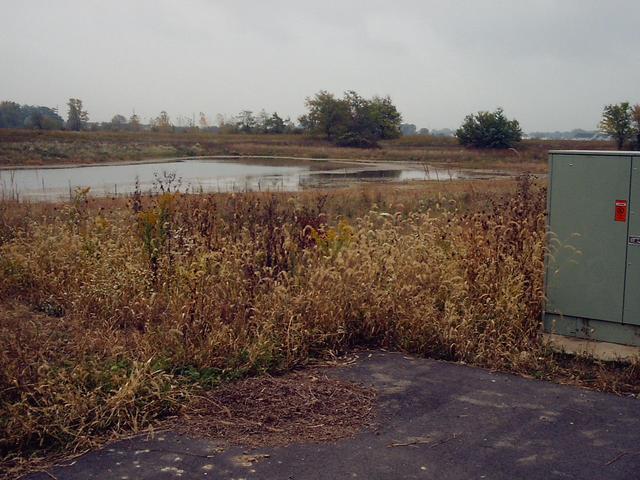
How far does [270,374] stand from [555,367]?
228 cm

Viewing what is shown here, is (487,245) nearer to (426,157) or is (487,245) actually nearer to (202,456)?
(202,456)

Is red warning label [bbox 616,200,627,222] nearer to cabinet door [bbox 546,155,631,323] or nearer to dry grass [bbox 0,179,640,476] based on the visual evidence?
cabinet door [bbox 546,155,631,323]

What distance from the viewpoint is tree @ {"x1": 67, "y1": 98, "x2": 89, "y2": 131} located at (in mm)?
96812

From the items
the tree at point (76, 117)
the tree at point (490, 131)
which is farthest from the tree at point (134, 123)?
the tree at point (490, 131)

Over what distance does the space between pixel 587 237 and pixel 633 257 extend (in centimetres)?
39

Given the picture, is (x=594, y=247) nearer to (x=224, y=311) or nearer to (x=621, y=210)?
(x=621, y=210)

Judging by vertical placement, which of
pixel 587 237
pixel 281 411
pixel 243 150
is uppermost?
pixel 243 150

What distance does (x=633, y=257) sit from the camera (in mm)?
5637

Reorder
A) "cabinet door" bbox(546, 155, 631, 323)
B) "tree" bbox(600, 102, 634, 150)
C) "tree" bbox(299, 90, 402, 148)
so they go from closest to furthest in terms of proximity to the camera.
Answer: "cabinet door" bbox(546, 155, 631, 323) → "tree" bbox(600, 102, 634, 150) → "tree" bbox(299, 90, 402, 148)

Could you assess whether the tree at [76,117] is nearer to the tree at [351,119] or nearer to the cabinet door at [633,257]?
the tree at [351,119]

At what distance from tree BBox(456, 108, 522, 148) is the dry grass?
55511mm

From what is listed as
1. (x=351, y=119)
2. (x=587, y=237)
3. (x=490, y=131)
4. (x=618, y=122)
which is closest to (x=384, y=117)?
(x=351, y=119)

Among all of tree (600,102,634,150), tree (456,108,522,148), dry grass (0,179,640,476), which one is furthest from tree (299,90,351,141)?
dry grass (0,179,640,476)

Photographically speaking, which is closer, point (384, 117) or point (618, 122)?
point (618, 122)
